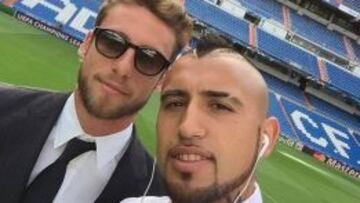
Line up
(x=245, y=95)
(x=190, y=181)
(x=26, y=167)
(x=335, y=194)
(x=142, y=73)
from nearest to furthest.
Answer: (x=190, y=181) < (x=245, y=95) < (x=26, y=167) < (x=142, y=73) < (x=335, y=194)

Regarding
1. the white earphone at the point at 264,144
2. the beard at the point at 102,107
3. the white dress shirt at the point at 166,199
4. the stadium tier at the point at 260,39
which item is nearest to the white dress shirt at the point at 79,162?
the beard at the point at 102,107

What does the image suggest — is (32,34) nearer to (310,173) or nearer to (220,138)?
(310,173)

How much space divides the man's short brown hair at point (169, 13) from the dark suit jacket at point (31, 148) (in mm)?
601

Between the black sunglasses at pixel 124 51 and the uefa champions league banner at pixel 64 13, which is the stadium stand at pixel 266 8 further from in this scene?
the black sunglasses at pixel 124 51

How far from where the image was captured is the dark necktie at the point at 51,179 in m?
3.10

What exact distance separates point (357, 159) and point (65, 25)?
50.1 ft

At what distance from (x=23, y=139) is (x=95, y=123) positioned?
41cm

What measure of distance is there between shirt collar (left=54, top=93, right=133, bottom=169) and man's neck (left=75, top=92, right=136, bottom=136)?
26 millimetres

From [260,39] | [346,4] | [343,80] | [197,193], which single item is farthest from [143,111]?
[346,4]

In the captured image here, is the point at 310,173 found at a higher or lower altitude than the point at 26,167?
lower

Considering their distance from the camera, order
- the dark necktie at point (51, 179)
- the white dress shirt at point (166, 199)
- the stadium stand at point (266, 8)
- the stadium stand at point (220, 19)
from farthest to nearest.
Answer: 1. the stadium stand at point (266, 8)
2. the stadium stand at point (220, 19)
3. the dark necktie at point (51, 179)
4. the white dress shirt at point (166, 199)

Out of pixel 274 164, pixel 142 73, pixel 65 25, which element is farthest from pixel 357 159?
pixel 142 73

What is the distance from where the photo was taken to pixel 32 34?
21562 millimetres

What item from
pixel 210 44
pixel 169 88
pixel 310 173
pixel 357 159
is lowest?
pixel 357 159
